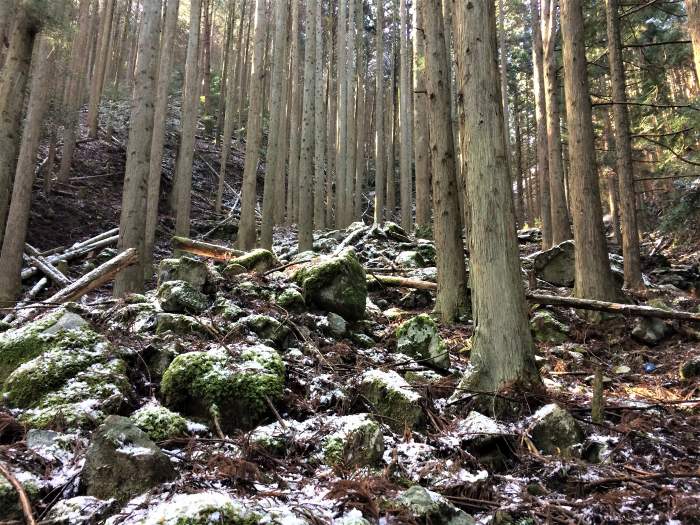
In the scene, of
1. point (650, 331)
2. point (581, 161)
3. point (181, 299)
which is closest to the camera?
point (181, 299)

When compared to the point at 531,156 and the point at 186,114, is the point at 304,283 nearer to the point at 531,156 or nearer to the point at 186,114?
the point at 186,114

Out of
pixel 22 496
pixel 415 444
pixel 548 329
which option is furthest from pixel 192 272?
pixel 548 329

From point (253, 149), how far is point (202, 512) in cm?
1071

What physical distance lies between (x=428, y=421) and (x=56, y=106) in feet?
53.1

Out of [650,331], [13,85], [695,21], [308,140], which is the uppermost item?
[308,140]

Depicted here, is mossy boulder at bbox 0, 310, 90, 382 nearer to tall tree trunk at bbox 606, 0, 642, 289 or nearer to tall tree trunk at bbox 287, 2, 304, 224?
tall tree trunk at bbox 606, 0, 642, 289

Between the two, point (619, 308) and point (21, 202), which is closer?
point (619, 308)

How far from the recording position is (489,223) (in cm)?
401

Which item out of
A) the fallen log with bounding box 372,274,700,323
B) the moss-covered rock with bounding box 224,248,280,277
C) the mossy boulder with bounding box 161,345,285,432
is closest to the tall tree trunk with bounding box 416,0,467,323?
the fallen log with bounding box 372,274,700,323

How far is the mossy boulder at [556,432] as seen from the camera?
312 centimetres

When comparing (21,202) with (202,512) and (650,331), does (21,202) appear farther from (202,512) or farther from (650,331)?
(650,331)

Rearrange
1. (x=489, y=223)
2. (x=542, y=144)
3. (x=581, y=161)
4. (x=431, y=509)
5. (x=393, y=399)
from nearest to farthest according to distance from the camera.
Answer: (x=431, y=509) → (x=393, y=399) → (x=489, y=223) → (x=581, y=161) → (x=542, y=144)

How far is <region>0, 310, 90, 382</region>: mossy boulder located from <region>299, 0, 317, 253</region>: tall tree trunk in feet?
26.5

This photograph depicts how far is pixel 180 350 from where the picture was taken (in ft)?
12.7
